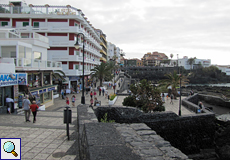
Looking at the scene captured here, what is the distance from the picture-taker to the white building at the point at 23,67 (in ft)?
41.0

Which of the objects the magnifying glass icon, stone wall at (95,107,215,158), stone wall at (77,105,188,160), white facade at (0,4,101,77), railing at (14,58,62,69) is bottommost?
stone wall at (95,107,215,158)

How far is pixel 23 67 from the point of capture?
14820 mm

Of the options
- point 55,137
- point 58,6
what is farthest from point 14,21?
point 55,137

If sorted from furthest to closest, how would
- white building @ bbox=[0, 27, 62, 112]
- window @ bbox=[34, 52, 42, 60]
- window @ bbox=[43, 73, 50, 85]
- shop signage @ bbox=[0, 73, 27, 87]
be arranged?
window @ bbox=[43, 73, 50, 85] < window @ bbox=[34, 52, 42, 60] < white building @ bbox=[0, 27, 62, 112] < shop signage @ bbox=[0, 73, 27, 87]

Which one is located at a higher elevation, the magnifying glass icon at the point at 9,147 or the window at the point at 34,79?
the window at the point at 34,79

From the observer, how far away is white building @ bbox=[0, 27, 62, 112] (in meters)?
A: 12.5

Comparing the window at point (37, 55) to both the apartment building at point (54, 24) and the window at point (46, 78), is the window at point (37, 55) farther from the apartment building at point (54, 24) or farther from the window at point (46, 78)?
the apartment building at point (54, 24)

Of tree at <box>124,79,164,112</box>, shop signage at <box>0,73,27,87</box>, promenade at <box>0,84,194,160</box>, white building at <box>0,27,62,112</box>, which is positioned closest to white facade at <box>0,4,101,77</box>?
white building at <box>0,27,62,112</box>

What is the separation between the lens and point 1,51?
15461 mm

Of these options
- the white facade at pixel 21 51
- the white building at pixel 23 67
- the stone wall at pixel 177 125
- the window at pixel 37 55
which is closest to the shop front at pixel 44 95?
the white building at pixel 23 67

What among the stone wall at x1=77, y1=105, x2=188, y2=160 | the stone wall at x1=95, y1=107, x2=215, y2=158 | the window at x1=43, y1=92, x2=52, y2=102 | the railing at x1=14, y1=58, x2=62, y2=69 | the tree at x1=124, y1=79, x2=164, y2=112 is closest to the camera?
the stone wall at x1=77, y1=105, x2=188, y2=160

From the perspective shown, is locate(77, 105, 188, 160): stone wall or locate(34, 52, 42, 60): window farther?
locate(34, 52, 42, 60): window

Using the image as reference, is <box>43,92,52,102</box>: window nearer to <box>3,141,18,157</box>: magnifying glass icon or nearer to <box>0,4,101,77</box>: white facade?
<box>0,4,101,77</box>: white facade

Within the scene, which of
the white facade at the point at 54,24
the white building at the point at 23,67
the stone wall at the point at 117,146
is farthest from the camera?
the white facade at the point at 54,24
